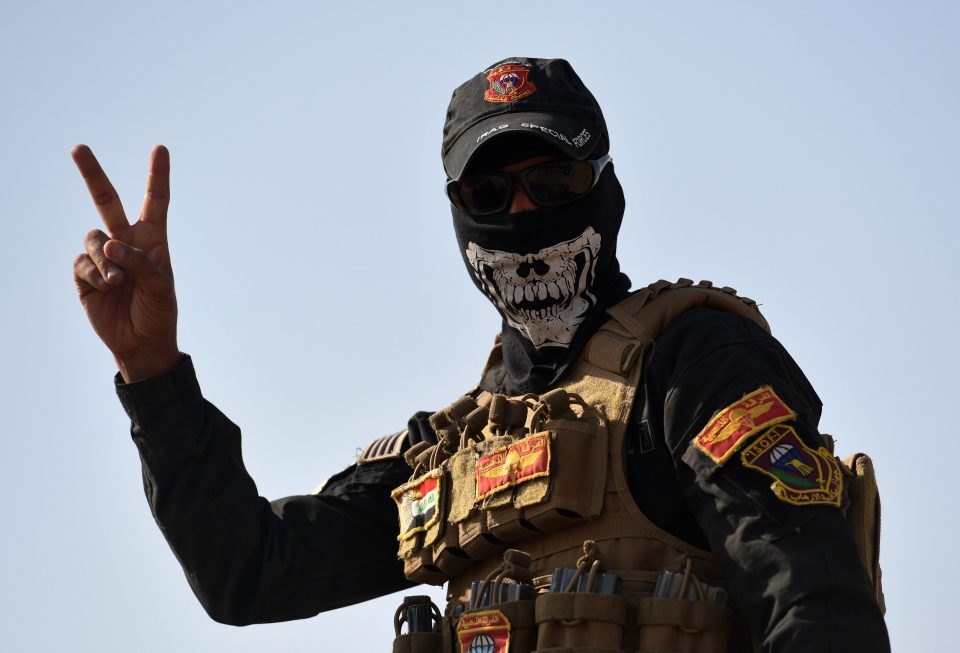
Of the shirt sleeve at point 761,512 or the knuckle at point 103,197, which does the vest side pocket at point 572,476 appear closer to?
the shirt sleeve at point 761,512

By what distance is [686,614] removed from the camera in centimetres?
675

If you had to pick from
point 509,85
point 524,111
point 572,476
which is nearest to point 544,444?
point 572,476

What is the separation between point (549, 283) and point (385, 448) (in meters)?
1.48

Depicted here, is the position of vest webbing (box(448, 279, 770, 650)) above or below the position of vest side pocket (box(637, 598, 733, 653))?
above

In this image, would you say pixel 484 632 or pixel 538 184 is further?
pixel 538 184

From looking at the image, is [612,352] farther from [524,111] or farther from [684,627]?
[684,627]

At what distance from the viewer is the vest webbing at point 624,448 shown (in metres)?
7.07

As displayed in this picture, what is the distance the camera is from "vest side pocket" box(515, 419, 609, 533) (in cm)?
716

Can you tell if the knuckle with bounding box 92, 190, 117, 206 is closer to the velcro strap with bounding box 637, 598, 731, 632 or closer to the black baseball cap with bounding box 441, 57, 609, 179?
the black baseball cap with bounding box 441, 57, 609, 179

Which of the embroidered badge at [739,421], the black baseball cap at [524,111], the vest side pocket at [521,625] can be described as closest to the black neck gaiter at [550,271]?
the black baseball cap at [524,111]

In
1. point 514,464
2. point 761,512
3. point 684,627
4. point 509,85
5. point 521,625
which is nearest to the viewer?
point 761,512

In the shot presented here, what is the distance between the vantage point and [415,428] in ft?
28.0

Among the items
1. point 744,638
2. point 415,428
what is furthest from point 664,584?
point 415,428

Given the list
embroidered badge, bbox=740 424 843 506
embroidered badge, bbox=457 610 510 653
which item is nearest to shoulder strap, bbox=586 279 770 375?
embroidered badge, bbox=740 424 843 506
